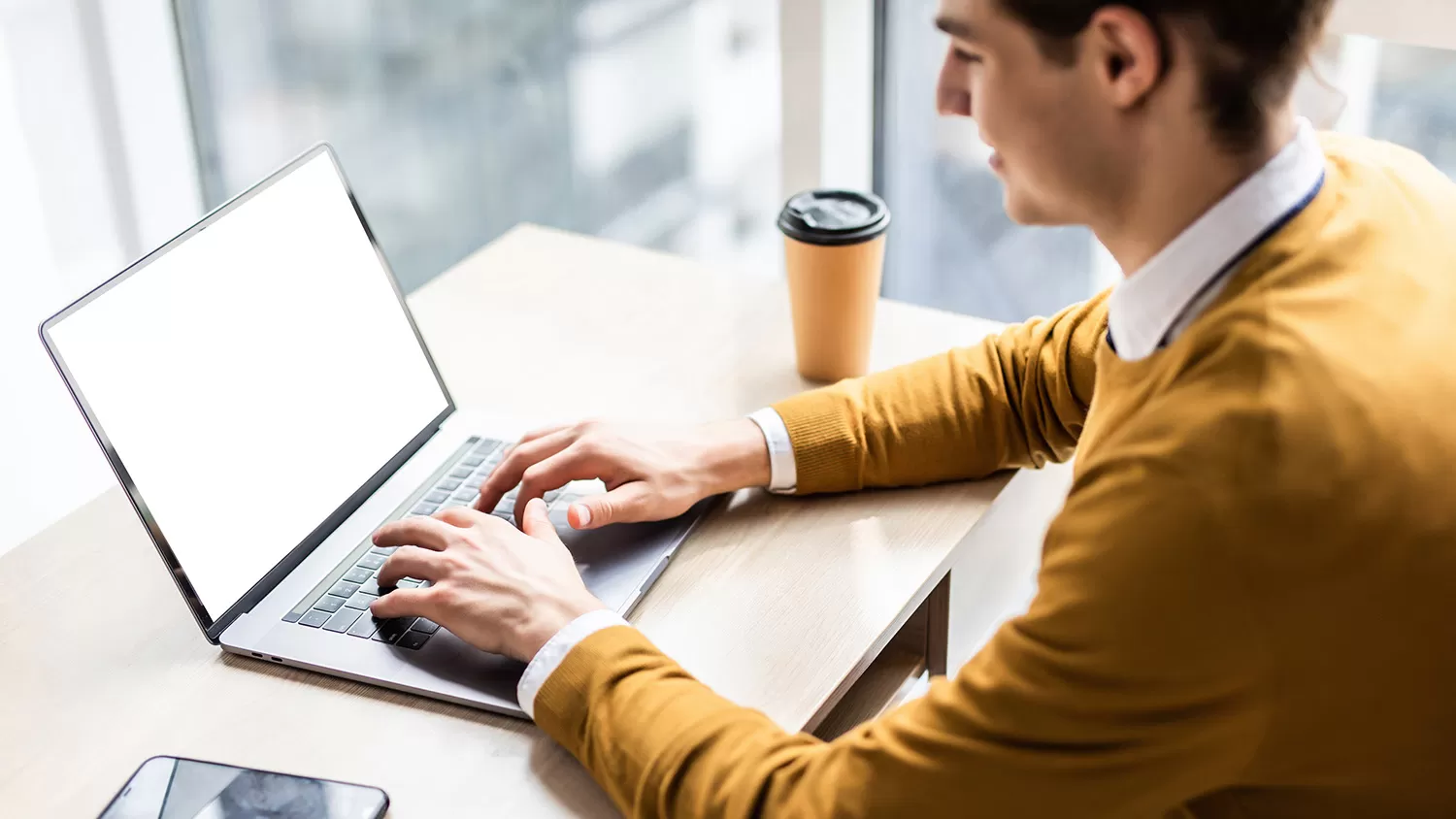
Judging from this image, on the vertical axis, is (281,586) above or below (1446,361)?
below

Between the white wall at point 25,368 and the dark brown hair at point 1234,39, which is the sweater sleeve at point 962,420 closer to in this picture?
the dark brown hair at point 1234,39

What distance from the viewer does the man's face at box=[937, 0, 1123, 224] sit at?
2.56ft

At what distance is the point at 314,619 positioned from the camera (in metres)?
1.02

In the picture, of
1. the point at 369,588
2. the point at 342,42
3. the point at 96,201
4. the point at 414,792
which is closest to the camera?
the point at 414,792

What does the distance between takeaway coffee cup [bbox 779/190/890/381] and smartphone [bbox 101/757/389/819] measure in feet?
1.99

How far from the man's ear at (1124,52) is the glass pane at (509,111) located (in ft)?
4.74

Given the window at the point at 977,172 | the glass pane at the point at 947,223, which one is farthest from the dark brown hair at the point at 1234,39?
the glass pane at the point at 947,223

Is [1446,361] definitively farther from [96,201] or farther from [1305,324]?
[96,201]

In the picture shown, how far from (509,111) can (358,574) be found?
1417 millimetres

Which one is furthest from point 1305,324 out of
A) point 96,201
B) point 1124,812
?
point 96,201

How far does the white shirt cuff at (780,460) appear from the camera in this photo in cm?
114

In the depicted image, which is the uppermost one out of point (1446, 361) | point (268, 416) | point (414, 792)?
point (1446, 361)

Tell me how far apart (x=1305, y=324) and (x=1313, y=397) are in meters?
0.04

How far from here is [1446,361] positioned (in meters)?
0.75
